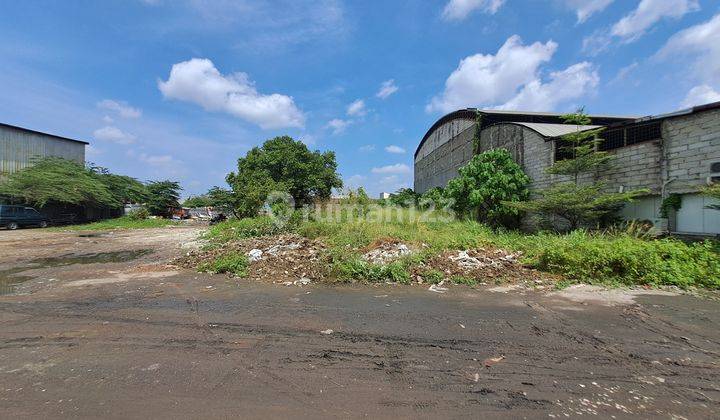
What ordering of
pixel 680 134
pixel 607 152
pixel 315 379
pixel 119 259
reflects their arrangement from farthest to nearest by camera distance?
pixel 607 152 → pixel 119 259 → pixel 680 134 → pixel 315 379

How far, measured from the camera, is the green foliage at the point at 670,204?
8203mm

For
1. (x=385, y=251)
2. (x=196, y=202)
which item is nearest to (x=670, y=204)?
(x=385, y=251)

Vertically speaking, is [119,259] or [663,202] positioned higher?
[663,202]

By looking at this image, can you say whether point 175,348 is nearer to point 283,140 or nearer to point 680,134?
point 680,134

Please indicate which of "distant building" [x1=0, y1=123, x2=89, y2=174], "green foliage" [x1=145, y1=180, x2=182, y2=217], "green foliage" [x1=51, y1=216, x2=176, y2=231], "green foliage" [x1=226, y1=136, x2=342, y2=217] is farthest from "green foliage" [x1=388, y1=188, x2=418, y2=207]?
"distant building" [x1=0, y1=123, x2=89, y2=174]

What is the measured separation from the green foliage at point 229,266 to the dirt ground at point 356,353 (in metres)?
1.37

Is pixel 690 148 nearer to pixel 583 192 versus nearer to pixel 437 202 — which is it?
pixel 583 192

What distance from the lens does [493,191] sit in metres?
12.3

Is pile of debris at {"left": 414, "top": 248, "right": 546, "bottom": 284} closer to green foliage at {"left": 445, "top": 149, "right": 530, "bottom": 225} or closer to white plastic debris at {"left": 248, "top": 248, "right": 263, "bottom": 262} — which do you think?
white plastic debris at {"left": 248, "top": 248, "right": 263, "bottom": 262}

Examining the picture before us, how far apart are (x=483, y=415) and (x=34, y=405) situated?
329cm

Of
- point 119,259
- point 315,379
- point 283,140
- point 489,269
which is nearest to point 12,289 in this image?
point 119,259

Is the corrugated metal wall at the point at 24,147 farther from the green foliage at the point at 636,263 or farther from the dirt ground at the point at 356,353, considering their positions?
the green foliage at the point at 636,263

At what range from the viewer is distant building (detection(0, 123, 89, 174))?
74.7ft

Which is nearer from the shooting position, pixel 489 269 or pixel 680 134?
pixel 489 269
